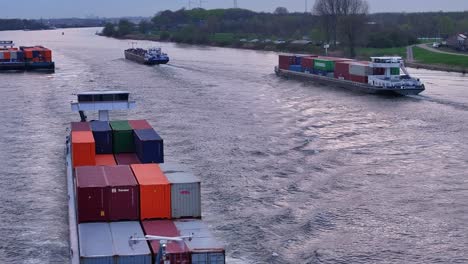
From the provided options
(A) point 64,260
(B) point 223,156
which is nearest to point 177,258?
(A) point 64,260

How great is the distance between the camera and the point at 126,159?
1262 centimetres

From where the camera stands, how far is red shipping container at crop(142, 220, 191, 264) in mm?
7207

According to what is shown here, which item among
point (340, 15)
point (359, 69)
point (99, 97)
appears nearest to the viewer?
point (99, 97)

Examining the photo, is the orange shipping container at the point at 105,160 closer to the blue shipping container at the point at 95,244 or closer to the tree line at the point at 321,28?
the blue shipping container at the point at 95,244

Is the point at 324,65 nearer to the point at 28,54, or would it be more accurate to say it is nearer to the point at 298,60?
the point at 298,60

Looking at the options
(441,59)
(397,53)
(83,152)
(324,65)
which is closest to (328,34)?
(397,53)

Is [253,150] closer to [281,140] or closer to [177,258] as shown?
[281,140]

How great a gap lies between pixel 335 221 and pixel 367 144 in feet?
19.6

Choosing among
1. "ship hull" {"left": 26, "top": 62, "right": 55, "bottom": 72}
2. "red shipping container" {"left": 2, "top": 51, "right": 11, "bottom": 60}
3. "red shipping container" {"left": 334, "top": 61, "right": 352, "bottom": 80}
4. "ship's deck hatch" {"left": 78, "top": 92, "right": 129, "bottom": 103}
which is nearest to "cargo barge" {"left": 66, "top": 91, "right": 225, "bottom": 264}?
"ship's deck hatch" {"left": 78, "top": 92, "right": 129, "bottom": 103}

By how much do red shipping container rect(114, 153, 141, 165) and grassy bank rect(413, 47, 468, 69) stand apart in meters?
25.0

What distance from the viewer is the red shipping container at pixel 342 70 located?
28750mm

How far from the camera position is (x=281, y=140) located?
17.2 metres

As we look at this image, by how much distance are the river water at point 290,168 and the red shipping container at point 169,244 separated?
147 centimetres

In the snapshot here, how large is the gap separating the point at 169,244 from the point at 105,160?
17.2 ft
